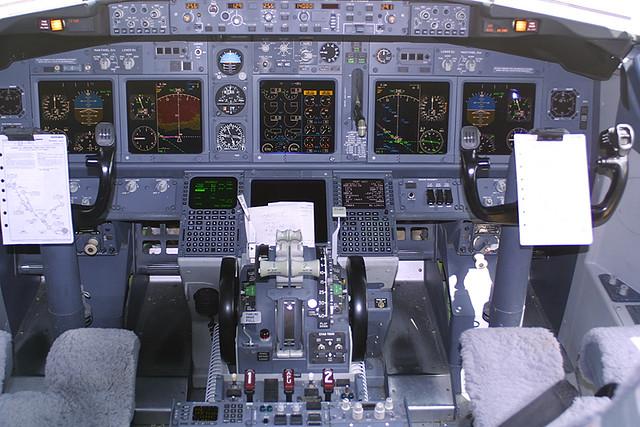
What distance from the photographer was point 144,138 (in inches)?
165

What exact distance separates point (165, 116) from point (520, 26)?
2099mm

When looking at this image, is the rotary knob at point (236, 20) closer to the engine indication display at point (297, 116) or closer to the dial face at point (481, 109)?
the engine indication display at point (297, 116)

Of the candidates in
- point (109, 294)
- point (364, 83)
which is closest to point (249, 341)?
point (109, 294)

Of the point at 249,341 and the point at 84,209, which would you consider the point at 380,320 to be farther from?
the point at 84,209

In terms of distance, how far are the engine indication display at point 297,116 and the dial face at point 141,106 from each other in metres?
0.66

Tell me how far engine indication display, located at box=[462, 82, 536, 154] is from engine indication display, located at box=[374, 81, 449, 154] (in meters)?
0.16

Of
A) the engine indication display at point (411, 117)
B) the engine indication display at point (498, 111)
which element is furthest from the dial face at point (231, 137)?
the engine indication display at point (498, 111)

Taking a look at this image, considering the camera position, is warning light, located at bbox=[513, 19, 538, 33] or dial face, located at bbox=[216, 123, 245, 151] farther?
dial face, located at bbox=[216, 123, 245, 151]

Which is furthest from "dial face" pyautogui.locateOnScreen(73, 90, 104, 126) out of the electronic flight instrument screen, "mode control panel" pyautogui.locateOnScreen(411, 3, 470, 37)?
"mode control panel" pyautogui.locateOnScreen(411, 3, 470, 37)

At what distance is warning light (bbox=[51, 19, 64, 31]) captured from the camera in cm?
361

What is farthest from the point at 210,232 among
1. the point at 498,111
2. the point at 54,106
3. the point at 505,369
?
the point at 505,369

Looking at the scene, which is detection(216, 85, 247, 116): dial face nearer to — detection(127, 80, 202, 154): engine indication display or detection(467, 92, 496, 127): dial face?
detection(127, 80, 202, 154): engine indication display

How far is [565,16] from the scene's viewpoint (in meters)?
3.10

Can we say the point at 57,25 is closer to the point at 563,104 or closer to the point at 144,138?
the point at 144,138
